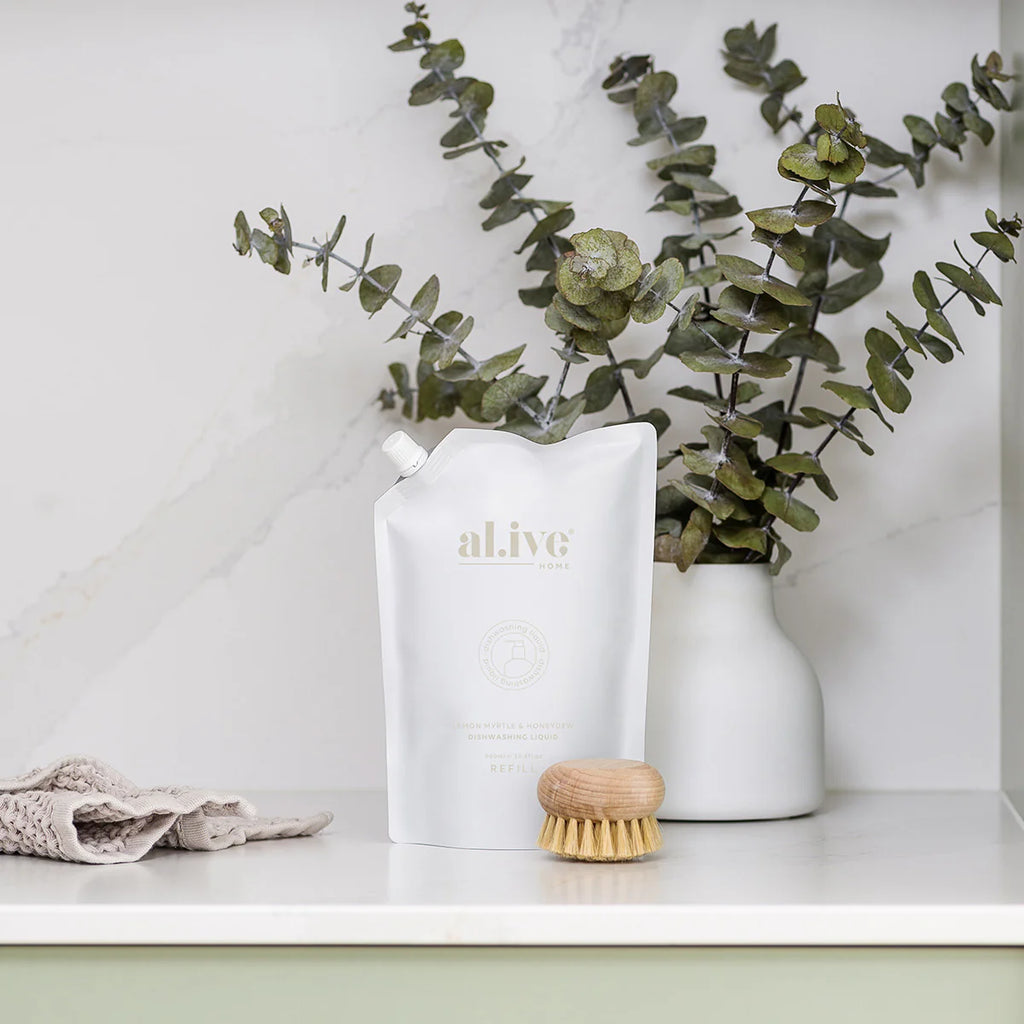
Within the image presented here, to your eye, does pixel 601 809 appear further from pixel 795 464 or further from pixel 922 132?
pixel 922 132

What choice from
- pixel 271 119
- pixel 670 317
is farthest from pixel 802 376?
pixel 271 119

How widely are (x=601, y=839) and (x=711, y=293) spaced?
46 centimetres

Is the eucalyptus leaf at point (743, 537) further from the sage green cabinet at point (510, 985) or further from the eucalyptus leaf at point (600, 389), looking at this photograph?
the sage green cabinet at point (510, 985)

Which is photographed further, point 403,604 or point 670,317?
point 670,317

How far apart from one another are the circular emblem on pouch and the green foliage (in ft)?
0.45

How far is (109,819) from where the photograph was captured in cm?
66

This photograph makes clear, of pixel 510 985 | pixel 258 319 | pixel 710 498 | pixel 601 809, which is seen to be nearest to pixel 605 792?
pixel 601 809

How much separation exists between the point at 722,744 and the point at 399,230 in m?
0.49

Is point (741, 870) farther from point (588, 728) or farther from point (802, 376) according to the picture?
point (802, 376)

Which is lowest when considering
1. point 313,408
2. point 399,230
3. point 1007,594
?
point 1007,594

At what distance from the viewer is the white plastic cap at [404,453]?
2.28 ft

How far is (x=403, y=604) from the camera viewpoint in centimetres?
70

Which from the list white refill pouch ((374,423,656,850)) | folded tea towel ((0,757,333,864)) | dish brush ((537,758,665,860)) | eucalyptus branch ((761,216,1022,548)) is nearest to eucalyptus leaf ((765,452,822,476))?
eucalyptus branch ((761,216,1022,548))

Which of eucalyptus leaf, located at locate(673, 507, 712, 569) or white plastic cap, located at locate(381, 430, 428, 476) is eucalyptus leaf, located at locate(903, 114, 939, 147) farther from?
white plastic cap, located at locate(381, 430, 428, 476)
